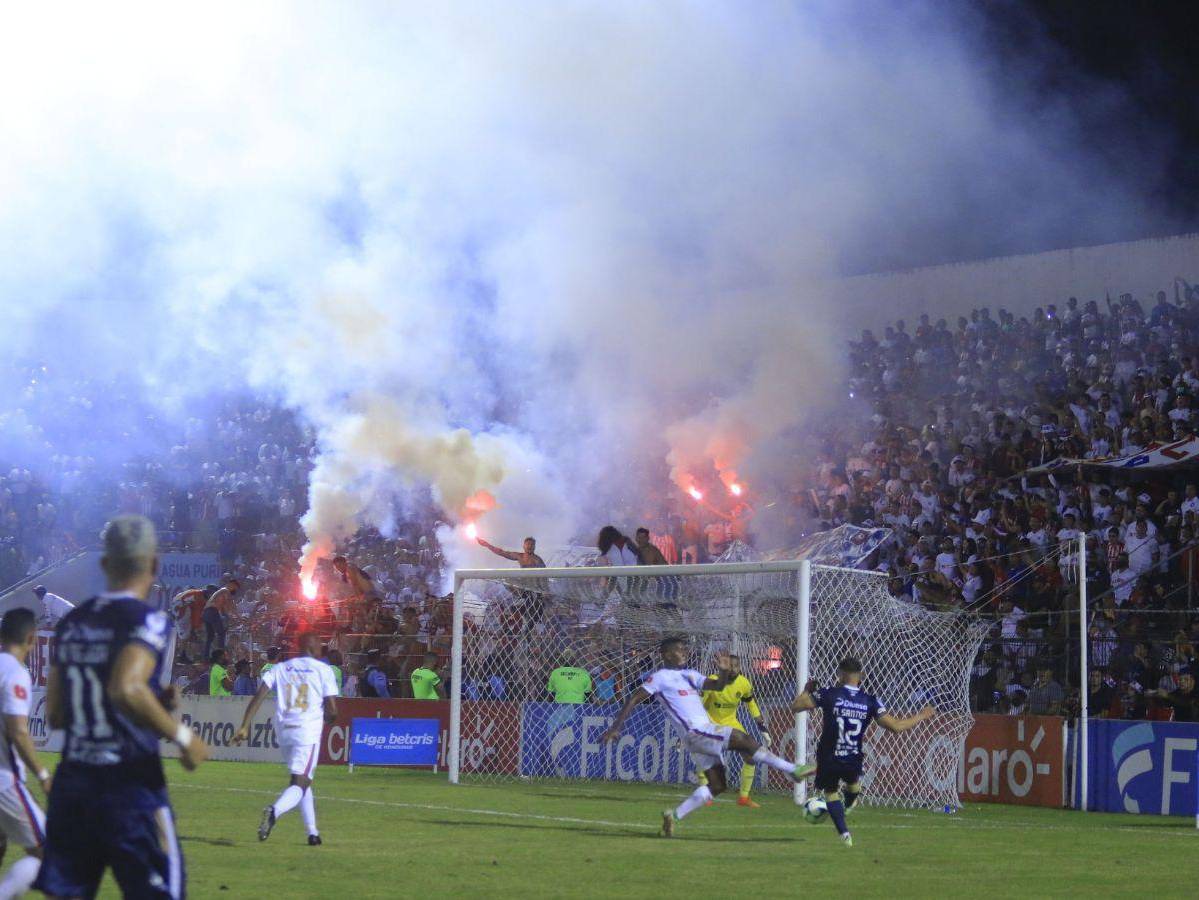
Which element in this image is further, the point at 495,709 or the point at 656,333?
the point at 656,333

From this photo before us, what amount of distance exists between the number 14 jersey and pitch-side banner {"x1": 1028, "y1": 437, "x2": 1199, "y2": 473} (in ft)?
49.3

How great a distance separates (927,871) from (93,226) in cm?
2769

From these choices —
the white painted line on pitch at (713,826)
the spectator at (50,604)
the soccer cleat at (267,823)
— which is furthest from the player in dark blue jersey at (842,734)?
the spectator at (50,604)

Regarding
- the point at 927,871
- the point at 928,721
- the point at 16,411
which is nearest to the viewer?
the point at 927,871

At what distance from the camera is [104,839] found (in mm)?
5590

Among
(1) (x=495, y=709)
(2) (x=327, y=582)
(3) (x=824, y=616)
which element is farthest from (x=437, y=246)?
(3) (x=824, y=616)

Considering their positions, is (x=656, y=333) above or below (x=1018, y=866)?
above

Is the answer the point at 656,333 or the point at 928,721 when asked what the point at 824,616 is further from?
the point at 656,333

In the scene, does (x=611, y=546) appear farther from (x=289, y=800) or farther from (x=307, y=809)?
(x=289, y=800)

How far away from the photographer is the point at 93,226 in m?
35.1

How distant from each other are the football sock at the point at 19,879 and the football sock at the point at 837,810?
7.51m

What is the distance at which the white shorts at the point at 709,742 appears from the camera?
49.0ft

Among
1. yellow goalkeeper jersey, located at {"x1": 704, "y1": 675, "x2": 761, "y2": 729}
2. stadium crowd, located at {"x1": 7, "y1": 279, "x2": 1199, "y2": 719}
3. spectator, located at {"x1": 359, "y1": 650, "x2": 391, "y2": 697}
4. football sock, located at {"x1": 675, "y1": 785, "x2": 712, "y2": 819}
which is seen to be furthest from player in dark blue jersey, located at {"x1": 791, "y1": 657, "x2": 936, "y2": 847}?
spectator, located at {"x1": 359, "y1": 650, "x2": 391, "y2": 697}

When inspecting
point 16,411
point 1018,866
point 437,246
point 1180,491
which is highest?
point 437,246
